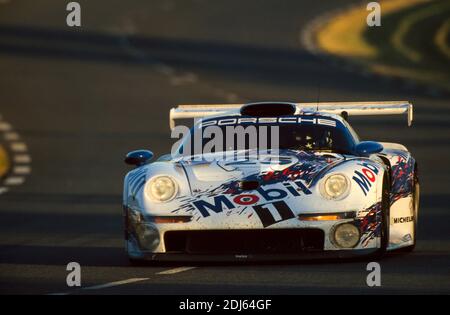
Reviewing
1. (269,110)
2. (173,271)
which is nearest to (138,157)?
(269,110)

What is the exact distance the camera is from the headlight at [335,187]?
1105cm

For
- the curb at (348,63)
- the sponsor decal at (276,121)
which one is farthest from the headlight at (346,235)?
the curb at (348,63)

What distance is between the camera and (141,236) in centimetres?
1118

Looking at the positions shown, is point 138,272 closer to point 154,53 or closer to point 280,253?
point 280,253

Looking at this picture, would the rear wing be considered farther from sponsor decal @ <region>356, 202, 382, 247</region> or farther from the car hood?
sponsor decal @ <region>356, 202, 382, 247</region>

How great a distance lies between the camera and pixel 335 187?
11.1 m

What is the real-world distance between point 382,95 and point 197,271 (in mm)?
19578

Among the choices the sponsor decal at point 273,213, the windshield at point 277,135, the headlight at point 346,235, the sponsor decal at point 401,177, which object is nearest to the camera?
the sponsor decal at point 273,213

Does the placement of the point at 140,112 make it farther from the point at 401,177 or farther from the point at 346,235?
the point at 346,235

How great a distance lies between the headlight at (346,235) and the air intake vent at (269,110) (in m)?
2.11

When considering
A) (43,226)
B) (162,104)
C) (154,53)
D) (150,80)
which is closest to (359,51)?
(154,53)

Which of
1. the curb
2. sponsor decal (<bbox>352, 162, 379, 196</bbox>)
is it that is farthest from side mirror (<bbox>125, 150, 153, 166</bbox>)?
the curb

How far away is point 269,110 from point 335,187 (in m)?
2.02

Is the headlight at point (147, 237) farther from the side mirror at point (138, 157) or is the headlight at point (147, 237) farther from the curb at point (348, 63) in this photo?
the curb at point (348, 63)
